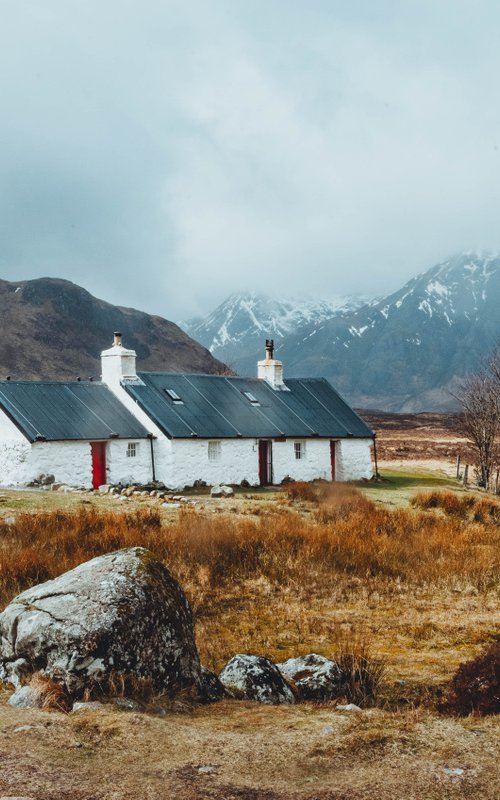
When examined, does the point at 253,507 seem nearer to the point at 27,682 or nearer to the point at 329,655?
the point at 329,655

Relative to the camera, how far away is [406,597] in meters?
13.5

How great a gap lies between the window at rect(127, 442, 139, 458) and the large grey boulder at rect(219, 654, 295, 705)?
2717 cm

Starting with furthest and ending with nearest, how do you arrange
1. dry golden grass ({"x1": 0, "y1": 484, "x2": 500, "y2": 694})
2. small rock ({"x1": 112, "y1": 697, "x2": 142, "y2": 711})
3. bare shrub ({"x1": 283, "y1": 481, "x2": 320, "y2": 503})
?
bare shrub ({"x1": 283, "y1": 481, "x2": 320, "y2": 503}) < dry golden grass ({"x1": 0, "y1": 484, "x2": 500, "y2": 694}) < small rock ({"x1": 112, "y1": 697, "x2": 142, "y2": 711})

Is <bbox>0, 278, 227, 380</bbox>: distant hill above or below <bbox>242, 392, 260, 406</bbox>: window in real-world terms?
above

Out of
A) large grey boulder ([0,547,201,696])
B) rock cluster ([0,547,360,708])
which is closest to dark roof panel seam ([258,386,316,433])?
rock cluster ([0,547,360,708])

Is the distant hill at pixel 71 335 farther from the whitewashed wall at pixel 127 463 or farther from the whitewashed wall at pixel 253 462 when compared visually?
the whitewashed wall at pixel 127 463

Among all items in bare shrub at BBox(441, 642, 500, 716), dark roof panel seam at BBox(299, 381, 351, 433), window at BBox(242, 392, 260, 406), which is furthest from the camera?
dark roof panel seam at BBox(299, 381, 351, 433)

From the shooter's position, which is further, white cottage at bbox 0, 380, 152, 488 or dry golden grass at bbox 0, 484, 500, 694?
white cottage at bbox 0, 380, 152, 488

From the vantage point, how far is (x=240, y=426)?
3850 centimetres

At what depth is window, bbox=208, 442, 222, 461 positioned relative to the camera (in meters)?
37.1

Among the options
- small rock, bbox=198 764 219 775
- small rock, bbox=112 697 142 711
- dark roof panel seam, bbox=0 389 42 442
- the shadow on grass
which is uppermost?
dark roof panel seam, bbox=0 389 42 442

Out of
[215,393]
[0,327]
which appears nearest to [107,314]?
[0,327]

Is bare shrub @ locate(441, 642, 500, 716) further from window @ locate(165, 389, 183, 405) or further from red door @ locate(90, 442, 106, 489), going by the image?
window @ locate(165, 389, 183, 405)

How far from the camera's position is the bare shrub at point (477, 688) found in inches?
292
